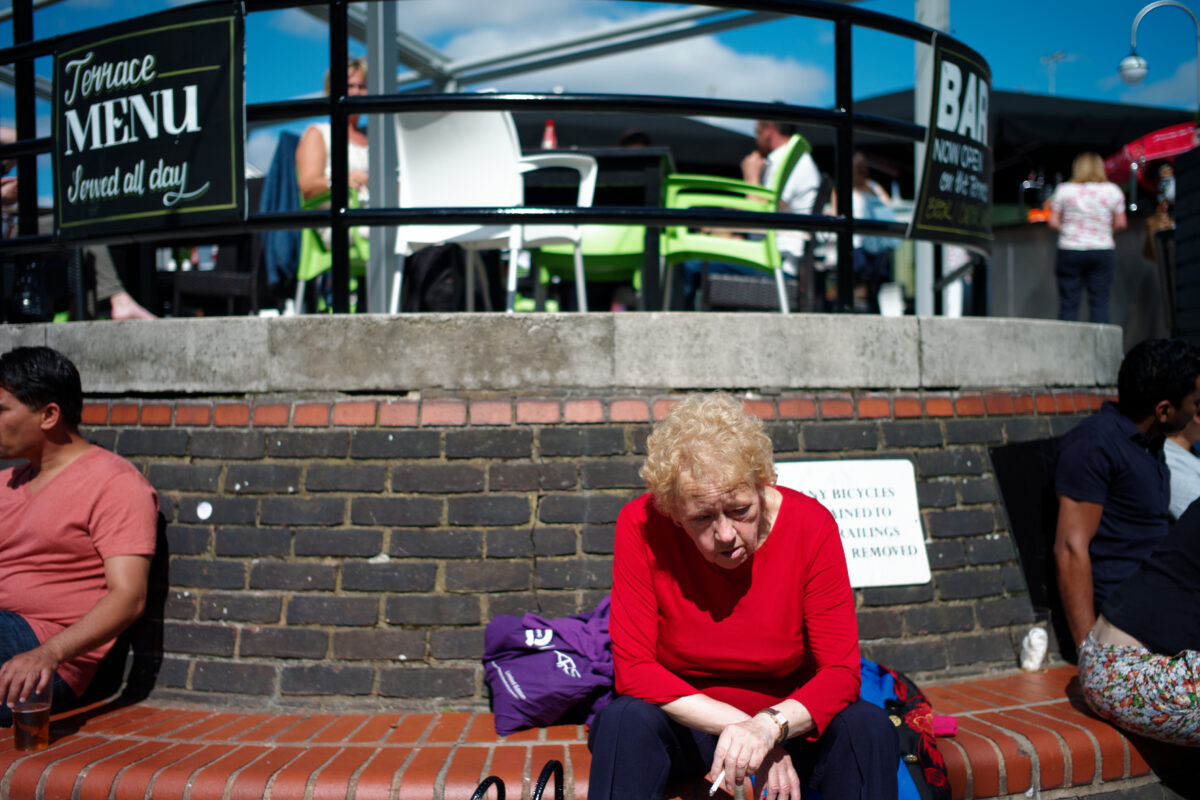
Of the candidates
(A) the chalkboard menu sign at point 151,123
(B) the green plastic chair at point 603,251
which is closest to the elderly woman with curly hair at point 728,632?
(A) the chalkboard menu sign at point 151,123

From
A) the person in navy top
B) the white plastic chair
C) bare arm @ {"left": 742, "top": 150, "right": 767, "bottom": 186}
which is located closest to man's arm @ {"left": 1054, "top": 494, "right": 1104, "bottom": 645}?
the person in navy top

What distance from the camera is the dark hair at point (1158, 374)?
3.37 m

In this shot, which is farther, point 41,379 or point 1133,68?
point 1133,68

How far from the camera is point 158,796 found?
94.5 inches

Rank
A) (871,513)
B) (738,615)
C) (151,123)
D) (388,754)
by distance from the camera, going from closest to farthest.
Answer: (738,615), (388,754), (871,513), (151,123)

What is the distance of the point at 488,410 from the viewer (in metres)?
3.13

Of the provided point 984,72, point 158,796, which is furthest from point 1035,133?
point 158,796

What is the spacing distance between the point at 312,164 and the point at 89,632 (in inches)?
125

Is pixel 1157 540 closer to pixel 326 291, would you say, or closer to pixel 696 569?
pixel 696 569

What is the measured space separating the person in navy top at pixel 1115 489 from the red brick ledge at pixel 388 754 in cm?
49

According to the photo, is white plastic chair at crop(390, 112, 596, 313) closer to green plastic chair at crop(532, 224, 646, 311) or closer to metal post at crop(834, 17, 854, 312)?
green plastic chair at crop(532, 224, 646, 311)

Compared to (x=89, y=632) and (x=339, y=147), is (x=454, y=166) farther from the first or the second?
(x=89, y=632)

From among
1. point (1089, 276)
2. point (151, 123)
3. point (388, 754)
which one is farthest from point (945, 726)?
point (1089, 276)

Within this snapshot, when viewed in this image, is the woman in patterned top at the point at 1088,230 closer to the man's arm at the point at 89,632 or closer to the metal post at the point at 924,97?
the metal post at the point at 924,97
